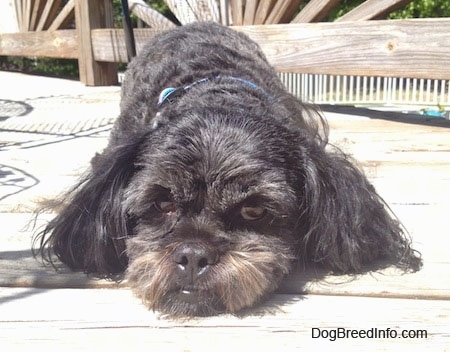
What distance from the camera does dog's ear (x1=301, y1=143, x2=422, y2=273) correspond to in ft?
6.33

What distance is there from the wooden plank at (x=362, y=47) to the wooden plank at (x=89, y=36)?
2358 millimetres

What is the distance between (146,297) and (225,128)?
0.61 metres

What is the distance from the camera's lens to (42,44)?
7902 millimetres

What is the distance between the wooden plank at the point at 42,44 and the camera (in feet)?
24.3

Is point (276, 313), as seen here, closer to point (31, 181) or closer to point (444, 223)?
point (444, 223)

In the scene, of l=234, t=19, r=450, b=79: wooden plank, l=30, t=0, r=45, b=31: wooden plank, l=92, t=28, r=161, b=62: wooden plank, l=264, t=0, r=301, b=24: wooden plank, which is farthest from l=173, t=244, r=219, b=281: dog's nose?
l=30, t=0, r=45, b=31: wooden plank

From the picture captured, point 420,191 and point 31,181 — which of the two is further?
point 31,181

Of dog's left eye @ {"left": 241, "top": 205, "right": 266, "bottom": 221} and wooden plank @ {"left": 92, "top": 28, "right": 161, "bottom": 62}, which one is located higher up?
wooden plank @ {"left": 92, "top": 28, "right": 161, "bottom": 62}

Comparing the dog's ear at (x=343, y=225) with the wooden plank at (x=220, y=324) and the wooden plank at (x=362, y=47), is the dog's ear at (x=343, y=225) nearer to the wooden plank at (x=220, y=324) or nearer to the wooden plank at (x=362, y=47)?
the wooden plank at (x=220, y=324)

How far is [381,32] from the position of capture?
4293 mm

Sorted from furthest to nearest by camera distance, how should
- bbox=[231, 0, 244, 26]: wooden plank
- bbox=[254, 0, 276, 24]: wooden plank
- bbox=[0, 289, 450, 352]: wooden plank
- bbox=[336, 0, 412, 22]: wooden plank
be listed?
bbox=[231, 0, 244, 26]: wooden plank → bbox=[254, 0, 276, 24]: wooden plank → bbox=[336, 0, 412, 22]: wooden plank → bbox=[0, 289, 450, 352]: wooden plank

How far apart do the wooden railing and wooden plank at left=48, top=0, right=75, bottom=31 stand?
1.23 feet

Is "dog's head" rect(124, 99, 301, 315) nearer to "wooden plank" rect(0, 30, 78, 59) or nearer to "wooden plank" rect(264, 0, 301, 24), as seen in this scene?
"wooden plank" rect(264, 0, 301, 24)

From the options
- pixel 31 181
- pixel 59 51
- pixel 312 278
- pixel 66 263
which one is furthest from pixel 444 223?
pixel 59 51
